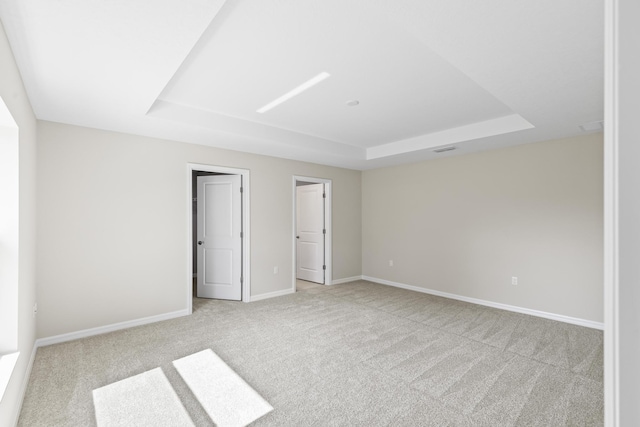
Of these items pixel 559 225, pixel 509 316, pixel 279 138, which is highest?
pixel 279 138

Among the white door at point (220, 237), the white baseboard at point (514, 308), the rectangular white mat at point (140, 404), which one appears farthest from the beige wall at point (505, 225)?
the rectangular white mat at point (140, 404)

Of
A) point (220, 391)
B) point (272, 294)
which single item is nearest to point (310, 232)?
point (272, 294)

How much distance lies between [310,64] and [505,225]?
3.60 m

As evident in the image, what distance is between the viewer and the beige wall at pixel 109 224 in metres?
3.12

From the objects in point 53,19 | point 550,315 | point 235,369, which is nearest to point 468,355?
point 550,315

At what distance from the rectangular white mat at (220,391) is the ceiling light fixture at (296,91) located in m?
2.59

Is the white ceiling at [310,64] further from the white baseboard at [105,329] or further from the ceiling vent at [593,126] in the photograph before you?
the white baseboard at [105,329]

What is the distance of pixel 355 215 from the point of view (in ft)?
20.4

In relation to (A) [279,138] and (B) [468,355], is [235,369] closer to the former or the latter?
(B) [468,355]

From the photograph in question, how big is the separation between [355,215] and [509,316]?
10.4 ft

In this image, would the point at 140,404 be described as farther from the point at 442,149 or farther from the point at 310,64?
the point at 442,149

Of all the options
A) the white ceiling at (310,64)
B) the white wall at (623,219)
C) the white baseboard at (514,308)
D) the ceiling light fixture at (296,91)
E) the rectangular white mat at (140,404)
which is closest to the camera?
the white wall at (623,219)

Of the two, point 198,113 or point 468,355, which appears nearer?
point 468,355

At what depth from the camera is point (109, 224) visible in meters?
3.45
